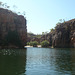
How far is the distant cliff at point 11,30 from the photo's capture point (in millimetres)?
80000

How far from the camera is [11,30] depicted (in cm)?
8225

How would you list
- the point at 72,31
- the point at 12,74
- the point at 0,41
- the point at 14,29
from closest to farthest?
the point at 12,74, the point at 0,41, the point at 14,29, the point at 72,31

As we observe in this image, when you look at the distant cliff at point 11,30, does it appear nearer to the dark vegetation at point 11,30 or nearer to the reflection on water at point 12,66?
the dark vegetation at point 11,30

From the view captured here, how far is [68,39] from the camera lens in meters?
106

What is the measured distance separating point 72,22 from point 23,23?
47688 mm

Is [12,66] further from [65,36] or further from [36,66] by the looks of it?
[65,36]

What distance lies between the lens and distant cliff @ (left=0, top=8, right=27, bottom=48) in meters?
80.0

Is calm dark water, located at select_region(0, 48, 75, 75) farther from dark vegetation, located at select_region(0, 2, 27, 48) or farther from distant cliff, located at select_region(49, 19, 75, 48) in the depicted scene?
distant cliff, located at select_region(49, 19, 75, 48)

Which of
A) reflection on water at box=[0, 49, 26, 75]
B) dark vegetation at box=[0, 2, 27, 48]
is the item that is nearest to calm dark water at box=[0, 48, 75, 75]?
reflection on water at box=[0, 49, 26, 75]

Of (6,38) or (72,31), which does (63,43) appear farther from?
(6,38)

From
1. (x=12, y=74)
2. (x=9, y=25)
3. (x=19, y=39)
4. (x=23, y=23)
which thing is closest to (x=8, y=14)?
(x=9, y=25)

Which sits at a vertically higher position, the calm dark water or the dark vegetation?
the dark vegetation

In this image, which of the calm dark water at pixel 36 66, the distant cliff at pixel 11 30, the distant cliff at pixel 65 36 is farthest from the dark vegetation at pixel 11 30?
the calm dark water at pixel 36 66

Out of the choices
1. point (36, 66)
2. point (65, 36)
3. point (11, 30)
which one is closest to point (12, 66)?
point (36, 66)
